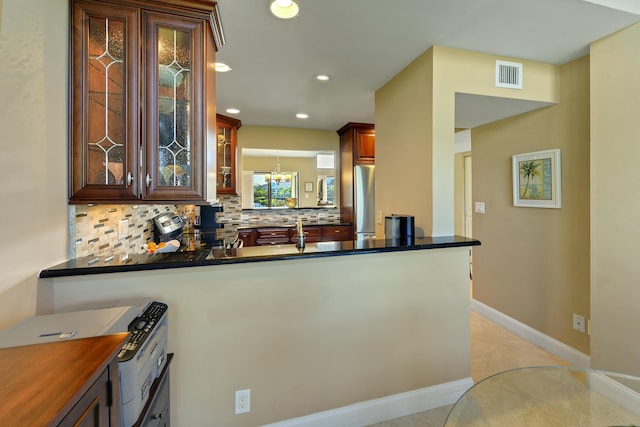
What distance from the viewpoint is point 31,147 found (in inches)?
44.4

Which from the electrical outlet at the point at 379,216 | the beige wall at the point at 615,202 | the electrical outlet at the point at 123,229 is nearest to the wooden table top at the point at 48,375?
the electrical outlet at the point at 123,229

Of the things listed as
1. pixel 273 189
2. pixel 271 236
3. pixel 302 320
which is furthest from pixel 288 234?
pixel 302 320

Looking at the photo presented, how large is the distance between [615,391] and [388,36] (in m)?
2.16

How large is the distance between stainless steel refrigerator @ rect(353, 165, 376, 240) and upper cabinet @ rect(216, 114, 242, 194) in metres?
1.79

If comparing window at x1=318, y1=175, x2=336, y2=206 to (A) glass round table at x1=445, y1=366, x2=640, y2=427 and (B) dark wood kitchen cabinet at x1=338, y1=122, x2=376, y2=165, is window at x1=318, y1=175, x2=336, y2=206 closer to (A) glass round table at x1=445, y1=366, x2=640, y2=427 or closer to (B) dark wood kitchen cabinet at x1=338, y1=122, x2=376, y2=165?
(B) dark wood kitchen cabinet at x1=338, y1=122, x2=376, y2=165

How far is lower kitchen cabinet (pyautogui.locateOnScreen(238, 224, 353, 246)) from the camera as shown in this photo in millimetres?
4094

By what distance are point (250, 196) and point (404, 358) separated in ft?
12.0

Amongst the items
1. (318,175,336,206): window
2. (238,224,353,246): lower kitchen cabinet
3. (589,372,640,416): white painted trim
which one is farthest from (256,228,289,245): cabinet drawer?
(589,372,640,416): white painted trim

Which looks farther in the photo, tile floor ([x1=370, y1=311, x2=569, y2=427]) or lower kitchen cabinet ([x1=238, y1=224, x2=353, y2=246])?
lower kitchen cabinet ([x1=238, y1=224, x2=353, y2=246])

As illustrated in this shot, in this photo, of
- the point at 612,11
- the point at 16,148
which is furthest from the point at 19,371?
the point at 612,11

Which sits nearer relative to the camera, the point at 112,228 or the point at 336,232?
the point at 112,228

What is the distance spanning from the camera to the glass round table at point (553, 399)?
113 centimetres

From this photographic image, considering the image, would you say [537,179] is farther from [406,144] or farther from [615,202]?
[406,144]

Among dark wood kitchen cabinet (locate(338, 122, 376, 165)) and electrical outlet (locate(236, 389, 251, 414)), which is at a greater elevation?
dark wood kitchen cabinet (locate(338, 122, 376, 165))
